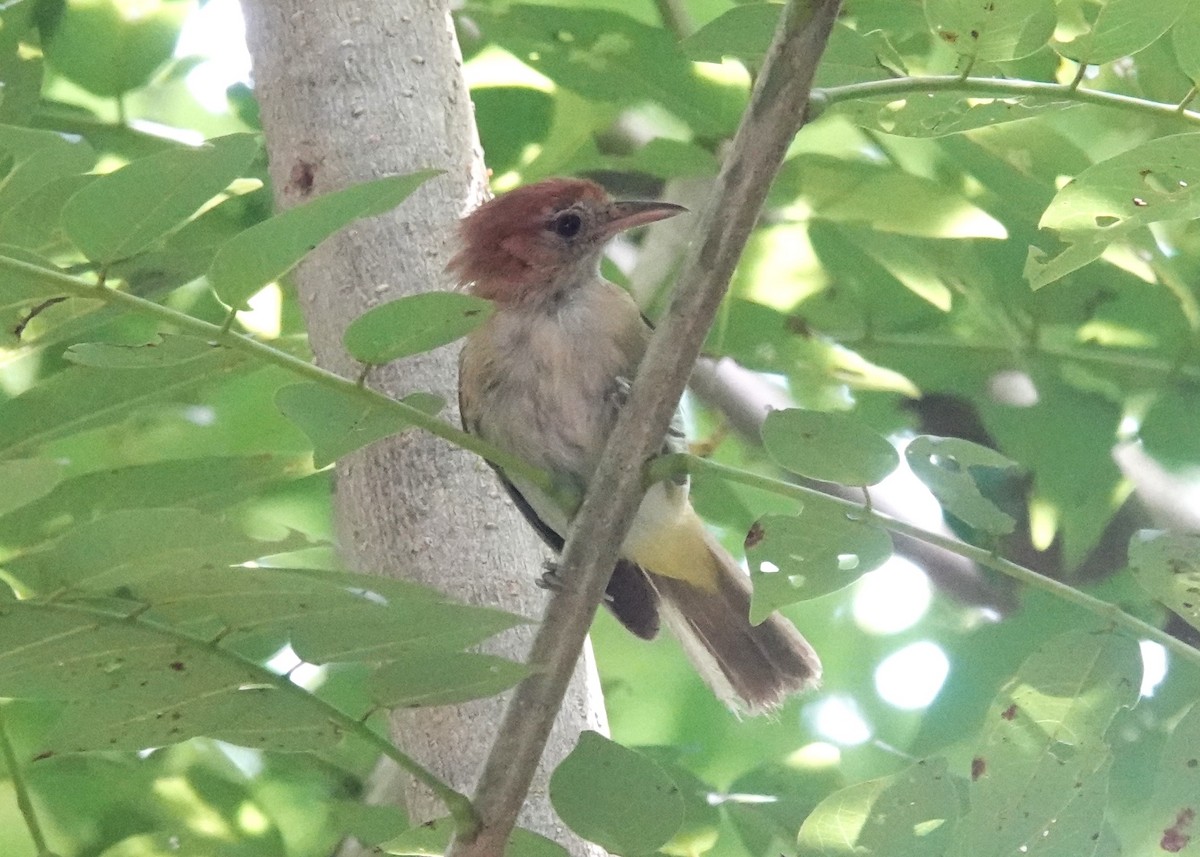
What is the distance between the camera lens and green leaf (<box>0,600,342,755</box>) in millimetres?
1846

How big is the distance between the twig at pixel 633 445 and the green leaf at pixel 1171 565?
662mm

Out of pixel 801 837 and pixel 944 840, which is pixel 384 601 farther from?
pixel 944 840

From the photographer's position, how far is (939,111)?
6.73ft

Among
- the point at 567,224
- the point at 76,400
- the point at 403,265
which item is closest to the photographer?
the point at 76,400

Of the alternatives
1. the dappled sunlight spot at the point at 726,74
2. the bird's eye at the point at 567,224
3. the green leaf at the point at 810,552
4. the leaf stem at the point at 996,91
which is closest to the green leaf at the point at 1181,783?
the green leaf at the point at 810,552

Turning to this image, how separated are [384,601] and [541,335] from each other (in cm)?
162

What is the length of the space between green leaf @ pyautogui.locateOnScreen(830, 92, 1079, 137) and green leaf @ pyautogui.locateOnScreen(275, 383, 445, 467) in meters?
0.75

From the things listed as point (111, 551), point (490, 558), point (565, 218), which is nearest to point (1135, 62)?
point (565, 218)

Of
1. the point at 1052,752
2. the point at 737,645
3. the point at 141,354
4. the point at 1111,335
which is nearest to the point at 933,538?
the point at 1052,752

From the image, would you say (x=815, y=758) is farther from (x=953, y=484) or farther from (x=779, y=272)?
(x=953, y=484)

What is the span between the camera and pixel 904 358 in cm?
353

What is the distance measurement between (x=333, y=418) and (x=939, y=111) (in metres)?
0.94

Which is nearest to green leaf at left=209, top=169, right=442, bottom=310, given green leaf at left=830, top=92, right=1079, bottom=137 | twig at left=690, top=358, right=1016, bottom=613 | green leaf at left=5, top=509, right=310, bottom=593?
green leaf at left=5, top=509, right=310, bottom=593

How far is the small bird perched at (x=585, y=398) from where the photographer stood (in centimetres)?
327
